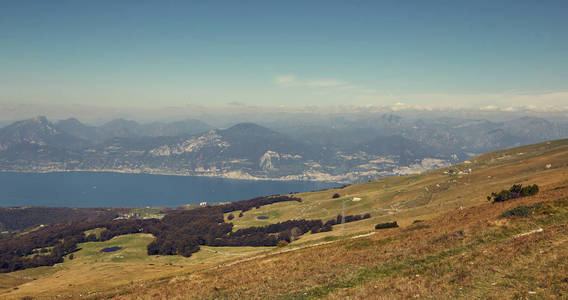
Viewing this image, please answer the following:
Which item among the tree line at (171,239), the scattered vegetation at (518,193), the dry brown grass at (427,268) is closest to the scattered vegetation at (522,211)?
the dry brown grass at (427,268)

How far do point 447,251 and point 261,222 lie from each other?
152m

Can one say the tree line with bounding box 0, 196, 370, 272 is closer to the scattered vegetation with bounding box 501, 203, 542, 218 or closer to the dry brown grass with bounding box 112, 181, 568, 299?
the dry brown grass with bounding box 112, 181, 568, 299

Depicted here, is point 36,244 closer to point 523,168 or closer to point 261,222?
point 261,222

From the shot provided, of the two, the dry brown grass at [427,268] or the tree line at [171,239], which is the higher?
the dry brown grass at [427,268]

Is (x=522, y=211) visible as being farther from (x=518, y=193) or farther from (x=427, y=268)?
(x=518, y=193)

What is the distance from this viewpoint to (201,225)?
642ft

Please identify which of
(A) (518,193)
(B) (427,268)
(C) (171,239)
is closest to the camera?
(B) (427,268)

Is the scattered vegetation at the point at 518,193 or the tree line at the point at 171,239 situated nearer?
the scattered vegetation at the point at 518,193

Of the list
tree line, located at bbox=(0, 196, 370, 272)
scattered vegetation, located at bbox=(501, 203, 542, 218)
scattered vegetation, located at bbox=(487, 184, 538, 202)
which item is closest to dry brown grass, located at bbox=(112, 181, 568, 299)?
scattered vegetation, located at bbox=(501, 203, 542, 218)

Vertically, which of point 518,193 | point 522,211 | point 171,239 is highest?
point 522,211

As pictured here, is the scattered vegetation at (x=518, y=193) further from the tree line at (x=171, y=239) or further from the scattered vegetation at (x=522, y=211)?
the tree line at (x=171, y=239)

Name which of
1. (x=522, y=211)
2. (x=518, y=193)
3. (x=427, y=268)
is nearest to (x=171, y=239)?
(x=518, y=193)

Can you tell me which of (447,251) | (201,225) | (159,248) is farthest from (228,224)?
(447,251)

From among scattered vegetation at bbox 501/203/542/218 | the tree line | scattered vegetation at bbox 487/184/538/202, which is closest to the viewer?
scattered vegetation at bbox 501/203/542/218
